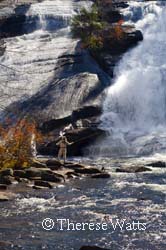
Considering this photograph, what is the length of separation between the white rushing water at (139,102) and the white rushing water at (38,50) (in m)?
5.56

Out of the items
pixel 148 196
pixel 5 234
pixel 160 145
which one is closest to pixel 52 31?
pixel 160 145

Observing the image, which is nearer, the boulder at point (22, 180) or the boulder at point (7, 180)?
the boulder at point (7, 180)

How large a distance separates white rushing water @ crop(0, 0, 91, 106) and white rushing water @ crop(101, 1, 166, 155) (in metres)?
5.56

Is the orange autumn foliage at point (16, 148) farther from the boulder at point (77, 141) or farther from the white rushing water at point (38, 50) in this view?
the white rushing water at point (38, 50)

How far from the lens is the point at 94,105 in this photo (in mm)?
38969

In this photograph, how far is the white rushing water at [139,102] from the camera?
114ft

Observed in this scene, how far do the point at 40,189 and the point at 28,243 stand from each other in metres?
7.63

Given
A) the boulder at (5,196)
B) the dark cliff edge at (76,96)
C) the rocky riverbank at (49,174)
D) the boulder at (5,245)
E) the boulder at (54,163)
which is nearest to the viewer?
the boulder at (5,245)

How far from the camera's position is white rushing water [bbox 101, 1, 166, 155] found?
34688 millimetres

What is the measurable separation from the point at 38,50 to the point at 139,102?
40.5ft

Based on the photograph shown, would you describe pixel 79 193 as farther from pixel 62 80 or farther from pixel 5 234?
pixel 62 80

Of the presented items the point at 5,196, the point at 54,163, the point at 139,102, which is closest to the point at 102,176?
the point at 54,163

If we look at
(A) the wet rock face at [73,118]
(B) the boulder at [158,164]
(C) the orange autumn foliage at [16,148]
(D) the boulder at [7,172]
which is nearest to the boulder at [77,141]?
(A) the wet rock face at [73,118]

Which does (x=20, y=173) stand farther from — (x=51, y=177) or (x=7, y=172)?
(x=51, y=177)
